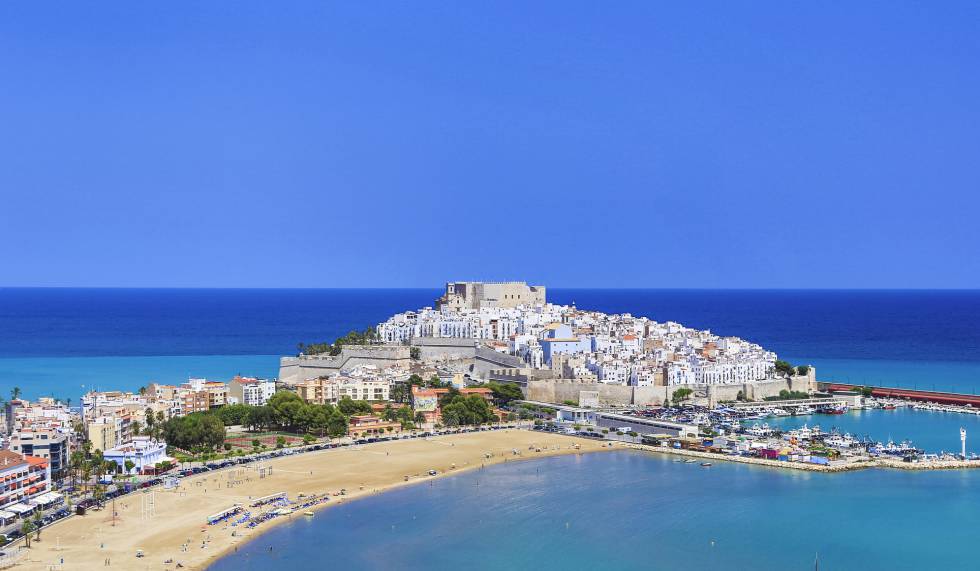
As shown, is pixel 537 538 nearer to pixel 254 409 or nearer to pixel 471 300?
pixel 254 409

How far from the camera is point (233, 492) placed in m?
26.5

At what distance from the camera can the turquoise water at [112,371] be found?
1809 inches

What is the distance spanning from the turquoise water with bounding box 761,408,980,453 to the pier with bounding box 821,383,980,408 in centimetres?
177

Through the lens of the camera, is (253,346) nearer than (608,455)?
No

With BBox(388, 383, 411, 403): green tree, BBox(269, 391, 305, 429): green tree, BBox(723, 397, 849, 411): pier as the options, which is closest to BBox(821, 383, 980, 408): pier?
BBox(723, 397, 849, 411): pier

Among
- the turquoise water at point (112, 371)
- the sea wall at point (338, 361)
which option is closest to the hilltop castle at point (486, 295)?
the turquoise water at point (112, 371)

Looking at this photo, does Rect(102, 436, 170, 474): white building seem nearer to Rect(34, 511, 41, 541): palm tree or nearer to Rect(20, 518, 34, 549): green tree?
Rect(34, 511, 41, 541): palm tree

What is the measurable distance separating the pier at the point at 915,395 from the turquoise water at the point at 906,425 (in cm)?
177

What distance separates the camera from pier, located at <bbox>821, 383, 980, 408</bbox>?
43.0 meters

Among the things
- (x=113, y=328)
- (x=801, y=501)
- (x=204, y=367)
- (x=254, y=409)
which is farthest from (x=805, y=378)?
(x=113, y=328)

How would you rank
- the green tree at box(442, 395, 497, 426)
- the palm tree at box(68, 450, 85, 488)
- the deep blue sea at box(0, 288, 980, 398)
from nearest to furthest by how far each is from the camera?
the palm tree at box(68, 450, 85, 488) < the green tree at box(442, 395, 497, 426) < the deep blue sea at box(0, 288, 980, 398)

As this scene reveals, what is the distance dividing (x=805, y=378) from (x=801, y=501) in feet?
66.8

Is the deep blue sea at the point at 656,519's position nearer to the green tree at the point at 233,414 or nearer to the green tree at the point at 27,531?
the green tree at the point at 27,531

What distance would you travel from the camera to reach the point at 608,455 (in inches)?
1303
